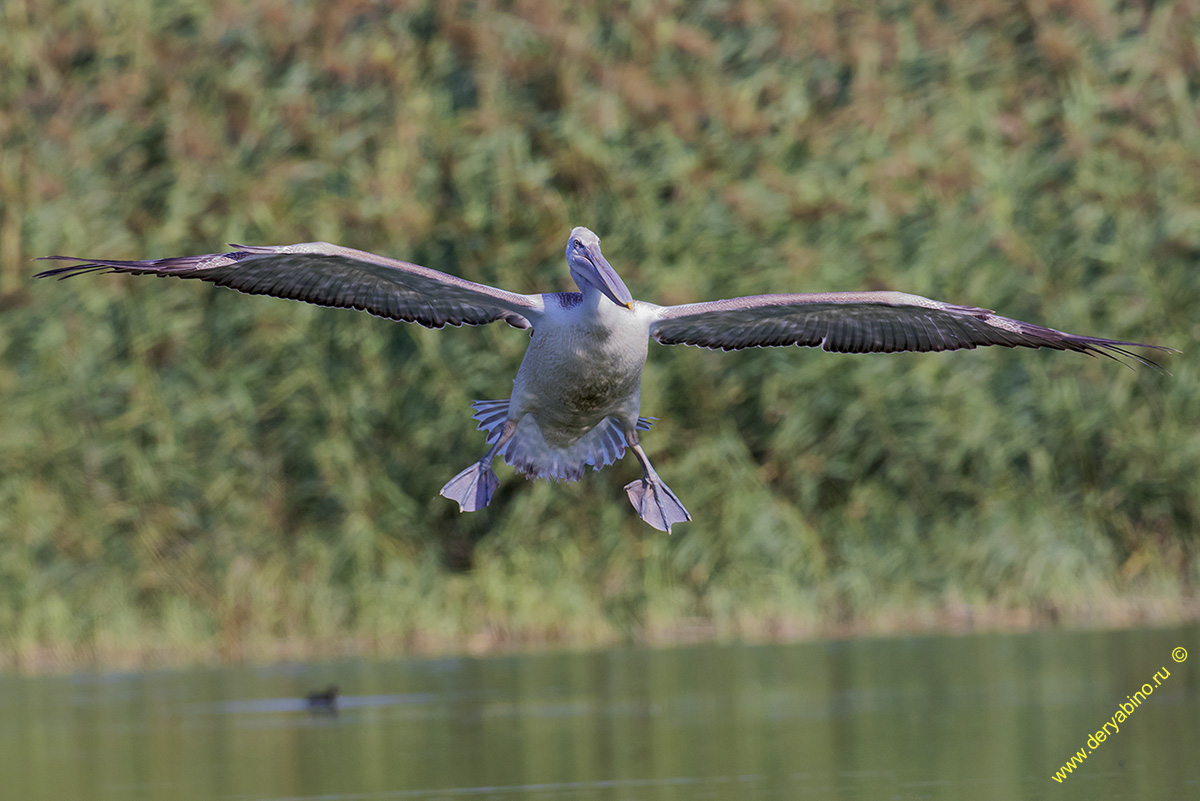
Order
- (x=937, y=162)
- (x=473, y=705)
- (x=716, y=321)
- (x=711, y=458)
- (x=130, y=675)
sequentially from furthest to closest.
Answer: (x=937, y=162), (x=711, y=458), (x=130, y=675), (x=473, y=705), (x=716, y=321)

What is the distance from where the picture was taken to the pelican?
7.82m

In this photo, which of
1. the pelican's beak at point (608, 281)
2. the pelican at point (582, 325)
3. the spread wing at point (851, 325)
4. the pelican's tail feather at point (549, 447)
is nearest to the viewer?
the pelican's beak at point (608, 281)

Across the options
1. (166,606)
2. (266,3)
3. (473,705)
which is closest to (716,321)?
(473,705)

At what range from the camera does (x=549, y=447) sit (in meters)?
8.65

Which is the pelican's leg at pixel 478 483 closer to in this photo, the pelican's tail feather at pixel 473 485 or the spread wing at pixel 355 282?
the pelican's tail feather at pixel 473 485

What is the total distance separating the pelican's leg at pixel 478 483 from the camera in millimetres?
8508

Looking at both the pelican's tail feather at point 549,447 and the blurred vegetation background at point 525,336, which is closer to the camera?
the pelican's tail feather at point 549,447

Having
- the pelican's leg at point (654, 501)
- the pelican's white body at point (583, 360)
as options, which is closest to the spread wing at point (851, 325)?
the pelican's white body at point (583, 360)

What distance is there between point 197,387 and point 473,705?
3.93 metres

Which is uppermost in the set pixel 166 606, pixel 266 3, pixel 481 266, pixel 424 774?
pixel 266 3

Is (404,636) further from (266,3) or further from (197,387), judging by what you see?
(266,3)

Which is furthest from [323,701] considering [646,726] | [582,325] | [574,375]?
[582,325]

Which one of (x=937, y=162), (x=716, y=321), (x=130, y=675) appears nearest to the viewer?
(x=716, y=321)

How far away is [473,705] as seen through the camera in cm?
1103
